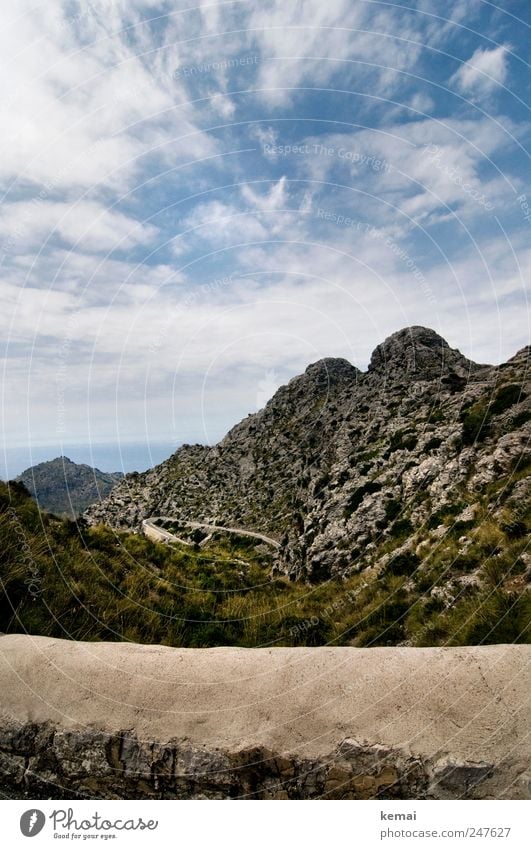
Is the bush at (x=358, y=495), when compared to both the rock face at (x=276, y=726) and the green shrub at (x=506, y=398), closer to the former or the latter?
the green shrub at (x=506, y=398)

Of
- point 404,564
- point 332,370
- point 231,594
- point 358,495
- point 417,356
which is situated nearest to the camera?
point 231,594

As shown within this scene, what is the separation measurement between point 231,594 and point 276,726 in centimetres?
1197

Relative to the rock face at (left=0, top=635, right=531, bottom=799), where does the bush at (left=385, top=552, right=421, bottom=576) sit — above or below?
below

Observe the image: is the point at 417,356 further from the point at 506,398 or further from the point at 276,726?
the point at 276,726

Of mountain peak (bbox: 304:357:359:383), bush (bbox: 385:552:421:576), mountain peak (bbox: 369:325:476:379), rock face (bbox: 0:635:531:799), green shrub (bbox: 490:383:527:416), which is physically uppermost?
mountain peak (bbox: 304:357:359:383)

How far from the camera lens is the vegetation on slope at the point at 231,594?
7.49 meters

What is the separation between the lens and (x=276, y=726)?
4473 mm

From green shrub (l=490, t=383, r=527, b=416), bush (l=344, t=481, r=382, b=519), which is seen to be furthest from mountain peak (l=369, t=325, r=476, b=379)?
bush (l=344, t=481, r=382, b=519)
